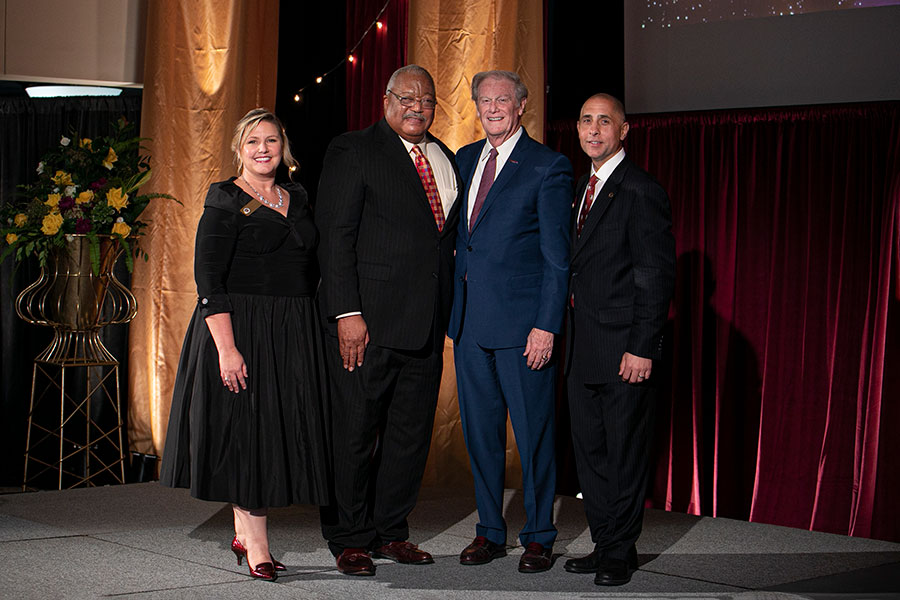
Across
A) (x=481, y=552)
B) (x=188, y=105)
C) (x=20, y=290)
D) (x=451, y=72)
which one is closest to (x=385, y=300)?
(x=481, y=552)

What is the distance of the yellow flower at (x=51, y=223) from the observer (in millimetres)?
4578

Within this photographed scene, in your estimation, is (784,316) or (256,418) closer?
(256,418)

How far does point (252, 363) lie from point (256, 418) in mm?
157

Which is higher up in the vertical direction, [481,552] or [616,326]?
[616,326]

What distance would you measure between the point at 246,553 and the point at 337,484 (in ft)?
1.10

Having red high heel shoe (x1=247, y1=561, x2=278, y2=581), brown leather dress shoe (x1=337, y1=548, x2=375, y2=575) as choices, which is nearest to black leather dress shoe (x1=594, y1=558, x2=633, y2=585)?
brown leather dress shoe (x1=337, y1=548, x2=375, y2=575)

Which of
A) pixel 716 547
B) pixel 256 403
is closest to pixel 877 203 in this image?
pixel 716 547

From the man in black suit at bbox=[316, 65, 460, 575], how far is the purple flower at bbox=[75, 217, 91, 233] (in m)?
2.00

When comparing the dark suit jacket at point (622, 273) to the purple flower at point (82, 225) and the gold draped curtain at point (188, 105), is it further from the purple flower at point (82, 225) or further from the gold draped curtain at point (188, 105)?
the gold draped curtain at point (188, 105)

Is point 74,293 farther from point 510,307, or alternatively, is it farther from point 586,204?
point 586,204

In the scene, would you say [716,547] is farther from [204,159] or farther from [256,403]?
[204,159]

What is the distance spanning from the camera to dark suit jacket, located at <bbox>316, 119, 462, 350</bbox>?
3.04 meters

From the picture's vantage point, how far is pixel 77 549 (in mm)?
3322

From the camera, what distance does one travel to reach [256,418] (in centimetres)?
290
